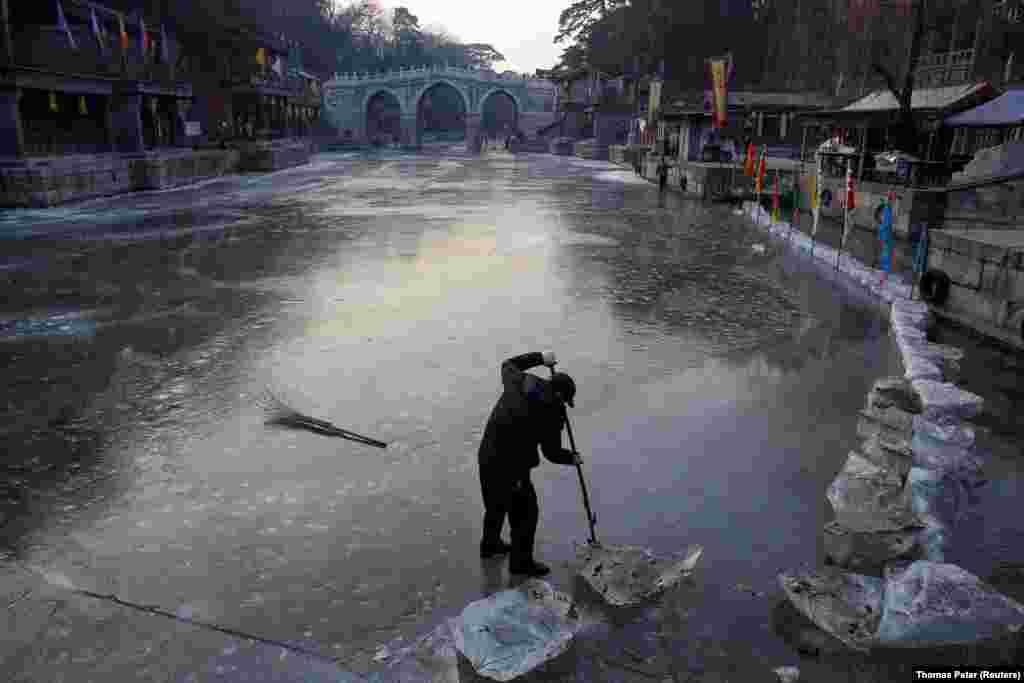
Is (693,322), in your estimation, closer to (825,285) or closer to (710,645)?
(825,285)

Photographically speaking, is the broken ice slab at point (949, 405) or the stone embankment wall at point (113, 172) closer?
the broken ice slab at point (949, 405)

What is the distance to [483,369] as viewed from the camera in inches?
329

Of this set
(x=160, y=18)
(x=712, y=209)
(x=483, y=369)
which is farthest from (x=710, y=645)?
(x=160, y=18)

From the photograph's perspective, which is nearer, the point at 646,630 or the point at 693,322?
the point at 646,630

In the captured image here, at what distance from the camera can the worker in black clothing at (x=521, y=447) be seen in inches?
166

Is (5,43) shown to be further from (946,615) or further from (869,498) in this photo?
(946,615)

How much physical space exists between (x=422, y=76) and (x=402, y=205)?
6276cm

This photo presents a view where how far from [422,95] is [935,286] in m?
80.5

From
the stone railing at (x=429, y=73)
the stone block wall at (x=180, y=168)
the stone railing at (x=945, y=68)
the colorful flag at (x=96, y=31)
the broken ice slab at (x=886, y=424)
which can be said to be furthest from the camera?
the stone railing at (x=429, y=73)

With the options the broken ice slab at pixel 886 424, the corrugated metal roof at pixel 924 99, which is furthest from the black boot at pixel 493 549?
the corrugated metal roof at pixel 924 99

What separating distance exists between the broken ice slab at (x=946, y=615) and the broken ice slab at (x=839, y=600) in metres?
0.09

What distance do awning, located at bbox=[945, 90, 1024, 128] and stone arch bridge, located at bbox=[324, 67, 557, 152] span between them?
2518 inches

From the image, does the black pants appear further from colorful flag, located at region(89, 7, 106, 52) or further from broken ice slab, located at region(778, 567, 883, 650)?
colorful flag, located at region(89, 7, 106, 52)

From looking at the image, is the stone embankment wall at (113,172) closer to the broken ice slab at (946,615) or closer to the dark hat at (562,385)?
the dark hat at (562,385)
